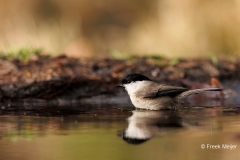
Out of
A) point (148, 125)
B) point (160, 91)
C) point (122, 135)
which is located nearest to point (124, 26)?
point (160, 91)

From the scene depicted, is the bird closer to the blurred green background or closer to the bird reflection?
the bird reflection

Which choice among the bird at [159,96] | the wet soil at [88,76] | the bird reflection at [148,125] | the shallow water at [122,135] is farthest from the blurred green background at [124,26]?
the shallow water at [122,135]

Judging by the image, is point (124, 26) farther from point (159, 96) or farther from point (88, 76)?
point (159, 96)

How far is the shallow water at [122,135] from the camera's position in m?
4.75

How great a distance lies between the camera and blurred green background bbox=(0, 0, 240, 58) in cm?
1446

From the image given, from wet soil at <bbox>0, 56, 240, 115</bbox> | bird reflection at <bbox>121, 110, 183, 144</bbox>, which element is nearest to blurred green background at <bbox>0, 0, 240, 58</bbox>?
wet soil at <bbox>0, 56, 240, 115</bbox>

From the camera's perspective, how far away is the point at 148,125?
6230 millimetres

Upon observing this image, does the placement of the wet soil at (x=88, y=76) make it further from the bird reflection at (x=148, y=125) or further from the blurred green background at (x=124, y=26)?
the blurred green background at (x=124, y=26)

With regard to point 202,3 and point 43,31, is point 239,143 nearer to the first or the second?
point 202,3

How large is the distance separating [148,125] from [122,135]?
68 cm

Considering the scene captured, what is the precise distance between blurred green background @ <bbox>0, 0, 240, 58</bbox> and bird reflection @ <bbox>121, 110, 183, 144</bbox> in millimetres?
6303

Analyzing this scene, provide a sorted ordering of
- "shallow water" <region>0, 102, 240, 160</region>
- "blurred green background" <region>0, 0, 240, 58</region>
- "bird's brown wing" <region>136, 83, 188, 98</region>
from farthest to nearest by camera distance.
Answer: "blurred green background" <region>0, 0, 240, 58</region> < "bird's brown wing" <region>136, 83, 188, 98</region> < "shallow water" <region>0, 102, 240, 160</region>

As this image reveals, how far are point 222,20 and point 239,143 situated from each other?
31.5 feet

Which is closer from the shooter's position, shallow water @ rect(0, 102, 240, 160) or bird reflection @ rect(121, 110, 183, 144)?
shallow water @ rect(0, 102, 240, 160)
